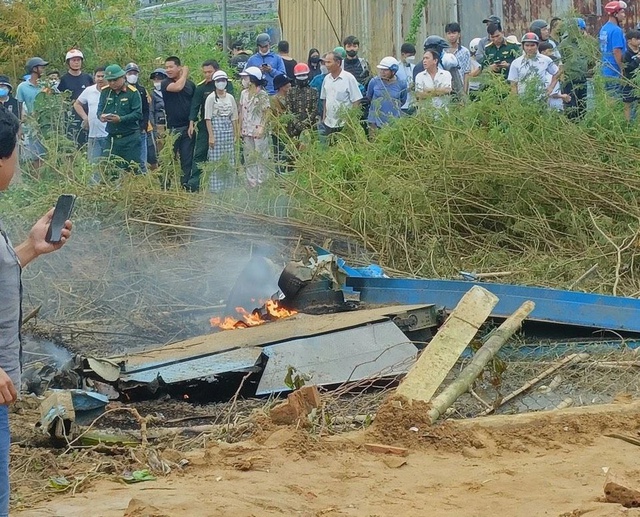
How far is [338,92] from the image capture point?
48.3 ft

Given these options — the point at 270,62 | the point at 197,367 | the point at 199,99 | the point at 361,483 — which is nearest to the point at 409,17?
the point at 270,62

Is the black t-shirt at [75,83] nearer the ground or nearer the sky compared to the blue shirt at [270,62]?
nearer the ground

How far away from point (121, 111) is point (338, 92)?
2958mm

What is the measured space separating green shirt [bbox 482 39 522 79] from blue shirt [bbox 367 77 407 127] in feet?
3.84

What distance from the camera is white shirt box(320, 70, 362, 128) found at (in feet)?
47.8

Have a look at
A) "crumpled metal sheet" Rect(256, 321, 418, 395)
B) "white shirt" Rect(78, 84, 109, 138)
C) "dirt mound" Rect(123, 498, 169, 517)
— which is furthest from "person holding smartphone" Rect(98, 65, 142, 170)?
"dirt mound" Rect(123, 498, 169, 517)

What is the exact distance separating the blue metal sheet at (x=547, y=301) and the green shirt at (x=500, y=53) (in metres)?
6.41

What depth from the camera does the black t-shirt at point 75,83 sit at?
16844mm

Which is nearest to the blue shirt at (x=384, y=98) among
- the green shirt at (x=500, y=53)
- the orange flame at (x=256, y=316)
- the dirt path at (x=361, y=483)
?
the green shirt at (x=500, y=53)

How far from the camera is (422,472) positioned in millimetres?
5828

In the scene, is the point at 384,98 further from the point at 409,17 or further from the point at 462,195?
the point at 409,17

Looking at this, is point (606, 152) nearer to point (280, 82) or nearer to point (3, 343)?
point (280, 82)

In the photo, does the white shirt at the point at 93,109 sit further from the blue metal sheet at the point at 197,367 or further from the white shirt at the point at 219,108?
the blue metal sheet at the point at 197,367

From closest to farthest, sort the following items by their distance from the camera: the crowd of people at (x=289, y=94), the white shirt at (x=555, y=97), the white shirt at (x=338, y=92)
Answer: the white shirt at (x=555, y=97) < the crowd of people at (x=289, y=94) < the white shirt at (x=338, y=92)
